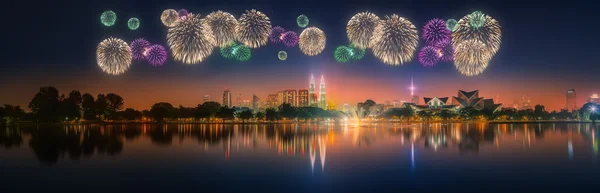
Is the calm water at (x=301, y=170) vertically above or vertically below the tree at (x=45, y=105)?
below

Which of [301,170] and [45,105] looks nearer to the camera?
[301,170]

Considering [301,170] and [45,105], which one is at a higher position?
[45,105]

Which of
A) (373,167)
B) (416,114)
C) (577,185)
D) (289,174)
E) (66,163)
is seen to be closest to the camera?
(577,185)

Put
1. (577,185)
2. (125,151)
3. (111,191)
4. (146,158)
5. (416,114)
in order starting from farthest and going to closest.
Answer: (416,114) → (125,151) → (146,158) → (577,185) → (111,191)

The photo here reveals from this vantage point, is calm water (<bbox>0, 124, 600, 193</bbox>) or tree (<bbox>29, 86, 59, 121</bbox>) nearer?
calm water (<bbox>0, 124, 600, 193</bbox>)

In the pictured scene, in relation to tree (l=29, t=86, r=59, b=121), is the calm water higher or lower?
lower

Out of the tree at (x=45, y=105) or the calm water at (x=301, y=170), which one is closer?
the calm water at (x=301, y=170)

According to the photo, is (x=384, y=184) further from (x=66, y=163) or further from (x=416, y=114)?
(x=416, y=114)

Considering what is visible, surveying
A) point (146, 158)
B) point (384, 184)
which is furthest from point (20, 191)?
point (384, 184)
